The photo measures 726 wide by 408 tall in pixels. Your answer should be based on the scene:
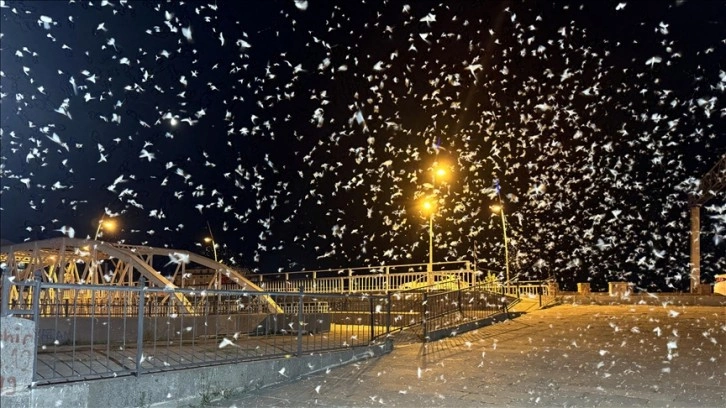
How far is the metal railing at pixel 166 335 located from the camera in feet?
25.0

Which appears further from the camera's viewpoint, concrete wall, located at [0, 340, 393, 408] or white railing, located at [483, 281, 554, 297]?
white railing, located at [483, 281, 554, 297]

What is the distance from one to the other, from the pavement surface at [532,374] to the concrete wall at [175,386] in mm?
228

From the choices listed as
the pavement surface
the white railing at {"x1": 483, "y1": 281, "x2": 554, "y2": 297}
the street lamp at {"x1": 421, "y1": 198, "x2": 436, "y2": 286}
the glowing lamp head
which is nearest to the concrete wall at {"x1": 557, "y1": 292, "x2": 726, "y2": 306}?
the white railing at {"x1": 483, "y1": 281, "x2": 554, "y2": 297}

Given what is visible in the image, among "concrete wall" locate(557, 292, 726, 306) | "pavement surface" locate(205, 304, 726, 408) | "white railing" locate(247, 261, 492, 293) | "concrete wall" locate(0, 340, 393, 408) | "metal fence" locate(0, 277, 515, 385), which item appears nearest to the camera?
"concrete wall" locate(0, 340, 393, 408)

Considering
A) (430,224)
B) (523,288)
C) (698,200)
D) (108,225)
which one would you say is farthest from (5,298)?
(698,200)

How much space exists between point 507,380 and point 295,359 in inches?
139

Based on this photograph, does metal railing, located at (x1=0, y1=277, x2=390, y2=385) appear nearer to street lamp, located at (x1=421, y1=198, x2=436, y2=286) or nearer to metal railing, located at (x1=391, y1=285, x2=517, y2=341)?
metal railing, located at (x1=391, y1=285, x2=517, y2=341)

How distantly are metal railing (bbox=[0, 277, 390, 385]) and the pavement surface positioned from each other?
3.41 ft

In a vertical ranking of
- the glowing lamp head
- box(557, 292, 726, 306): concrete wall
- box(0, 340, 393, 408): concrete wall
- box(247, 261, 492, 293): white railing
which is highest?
the glowing lamp head

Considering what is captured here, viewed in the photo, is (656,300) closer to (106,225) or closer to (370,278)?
(370,278)

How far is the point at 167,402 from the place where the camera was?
8.07 metres

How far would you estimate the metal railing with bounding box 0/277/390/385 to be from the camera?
299 inches

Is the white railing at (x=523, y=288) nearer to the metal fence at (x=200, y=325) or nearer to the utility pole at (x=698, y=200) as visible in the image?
the metal fence at (x=200, y=325)

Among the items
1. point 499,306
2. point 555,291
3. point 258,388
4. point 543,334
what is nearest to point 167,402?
point 258,388
